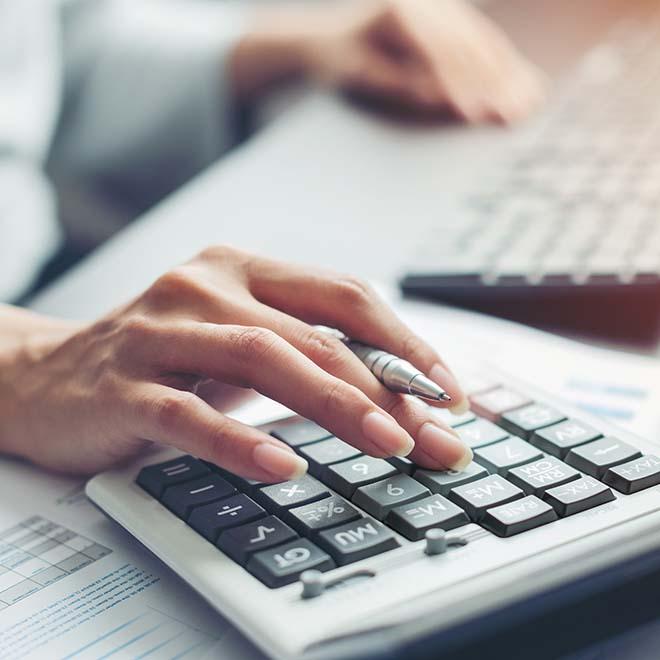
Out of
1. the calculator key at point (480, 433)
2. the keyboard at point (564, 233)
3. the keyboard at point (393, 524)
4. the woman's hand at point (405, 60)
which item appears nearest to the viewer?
the keyboard at point (393, 524)

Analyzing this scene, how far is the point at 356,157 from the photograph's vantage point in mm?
830

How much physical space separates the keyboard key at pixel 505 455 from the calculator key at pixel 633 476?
0.03 m

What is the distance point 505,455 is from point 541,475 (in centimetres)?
2

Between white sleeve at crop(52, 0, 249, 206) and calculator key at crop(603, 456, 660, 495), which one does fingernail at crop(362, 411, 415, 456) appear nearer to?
calculator key at crop(603, 456, 660, 495)

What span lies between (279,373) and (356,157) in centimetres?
45

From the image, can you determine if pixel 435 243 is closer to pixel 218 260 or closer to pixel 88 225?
pixel 218 260

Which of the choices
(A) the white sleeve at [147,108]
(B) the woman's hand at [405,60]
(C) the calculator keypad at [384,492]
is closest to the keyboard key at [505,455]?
→ (C) the calculator keypad at [384,492]

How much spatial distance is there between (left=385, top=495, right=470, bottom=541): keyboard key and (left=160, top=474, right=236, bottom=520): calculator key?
2.9 inches

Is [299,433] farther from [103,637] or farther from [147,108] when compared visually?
[147,108]

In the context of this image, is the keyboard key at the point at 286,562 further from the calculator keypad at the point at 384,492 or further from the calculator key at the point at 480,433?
the calculator key at the point at 480,433

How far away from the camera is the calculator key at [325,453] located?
40cm

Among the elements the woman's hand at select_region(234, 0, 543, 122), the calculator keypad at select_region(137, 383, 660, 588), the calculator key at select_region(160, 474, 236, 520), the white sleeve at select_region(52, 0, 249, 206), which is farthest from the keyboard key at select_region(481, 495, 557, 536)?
the white sleeve at select_region(52, 0, 249, 206)

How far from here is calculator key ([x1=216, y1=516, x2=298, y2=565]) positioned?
1.14 feet

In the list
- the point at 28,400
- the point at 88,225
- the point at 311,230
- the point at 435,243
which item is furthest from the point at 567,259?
the point at 88,225
